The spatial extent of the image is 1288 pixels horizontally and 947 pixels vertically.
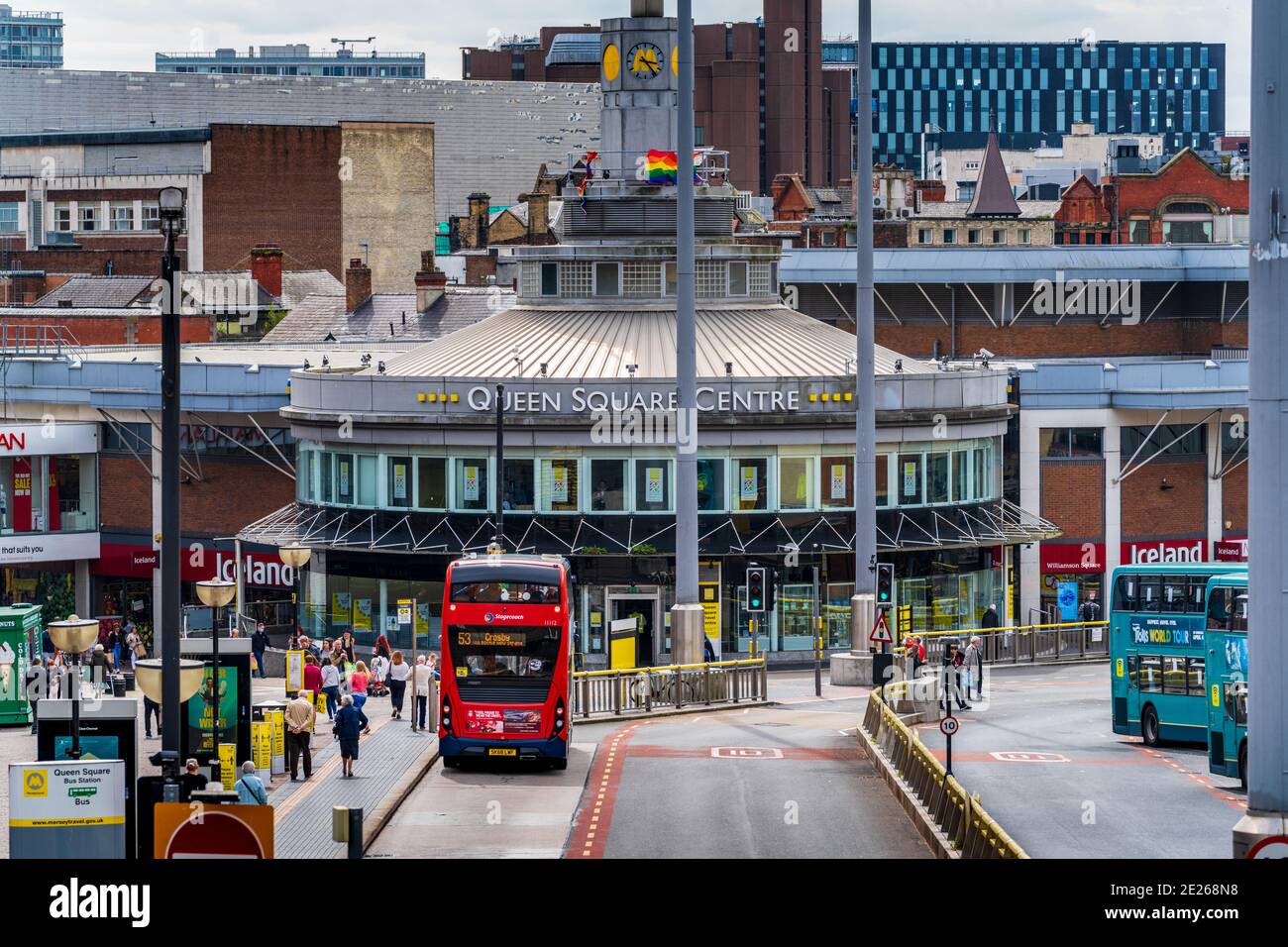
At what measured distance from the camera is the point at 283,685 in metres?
52.2

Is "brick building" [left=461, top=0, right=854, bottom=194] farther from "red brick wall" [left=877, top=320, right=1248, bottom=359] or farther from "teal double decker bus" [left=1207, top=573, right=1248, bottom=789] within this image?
"teal double decker bus" [left=1207, top=573, right=1248, bottom=789]

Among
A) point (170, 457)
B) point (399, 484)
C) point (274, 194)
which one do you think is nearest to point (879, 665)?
point (399, 484)

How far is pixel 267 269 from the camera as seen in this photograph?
103m

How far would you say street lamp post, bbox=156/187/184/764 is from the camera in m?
24.2

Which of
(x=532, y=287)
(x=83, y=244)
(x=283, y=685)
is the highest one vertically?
(x=83, y=244)

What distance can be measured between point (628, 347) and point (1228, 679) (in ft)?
91.2

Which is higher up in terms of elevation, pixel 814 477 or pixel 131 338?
pixel 131 338

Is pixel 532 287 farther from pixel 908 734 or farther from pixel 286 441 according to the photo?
pixel 908 734

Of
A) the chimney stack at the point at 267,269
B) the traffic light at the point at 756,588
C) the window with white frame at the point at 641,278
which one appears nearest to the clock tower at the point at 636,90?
the window with white frame at the point at 641,278

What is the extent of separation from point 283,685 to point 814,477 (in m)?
15.4

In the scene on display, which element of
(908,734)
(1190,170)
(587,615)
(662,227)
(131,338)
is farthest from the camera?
(1190,170)

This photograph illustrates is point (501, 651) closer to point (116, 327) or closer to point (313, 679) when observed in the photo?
point (313, 679)

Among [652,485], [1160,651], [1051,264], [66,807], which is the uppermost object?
[1051,264]
